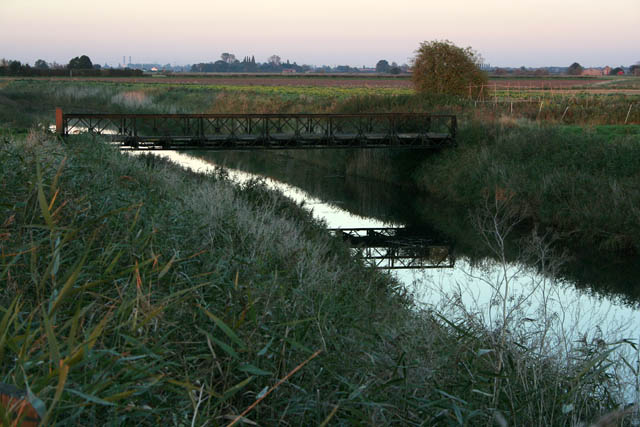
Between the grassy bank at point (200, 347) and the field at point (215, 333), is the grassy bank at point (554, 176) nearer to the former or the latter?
the field at point (215, 333)

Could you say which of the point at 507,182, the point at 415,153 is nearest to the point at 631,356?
the point at 507,182

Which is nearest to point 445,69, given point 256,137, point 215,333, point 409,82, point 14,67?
point 256,137

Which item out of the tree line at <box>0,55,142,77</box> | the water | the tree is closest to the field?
the water

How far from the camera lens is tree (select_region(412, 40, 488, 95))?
3828 centimetres

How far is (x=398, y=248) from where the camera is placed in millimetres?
18484

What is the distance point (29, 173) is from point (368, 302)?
163 inches

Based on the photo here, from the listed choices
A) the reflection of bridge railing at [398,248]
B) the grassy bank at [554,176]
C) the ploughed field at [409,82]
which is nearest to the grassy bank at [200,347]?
the reflection of bridge railing at [398,248]

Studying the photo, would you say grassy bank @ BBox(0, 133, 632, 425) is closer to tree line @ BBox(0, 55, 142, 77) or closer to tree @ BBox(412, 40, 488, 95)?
tree @ BBox(412, 40, 488, 95)

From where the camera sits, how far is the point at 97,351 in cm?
310

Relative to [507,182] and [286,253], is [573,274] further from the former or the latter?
[286,253]

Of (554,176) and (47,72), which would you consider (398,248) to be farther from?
(47,72)

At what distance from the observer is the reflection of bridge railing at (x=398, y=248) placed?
55.0 ft

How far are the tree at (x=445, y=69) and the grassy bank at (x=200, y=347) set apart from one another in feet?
106

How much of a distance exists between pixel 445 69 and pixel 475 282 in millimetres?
26512
